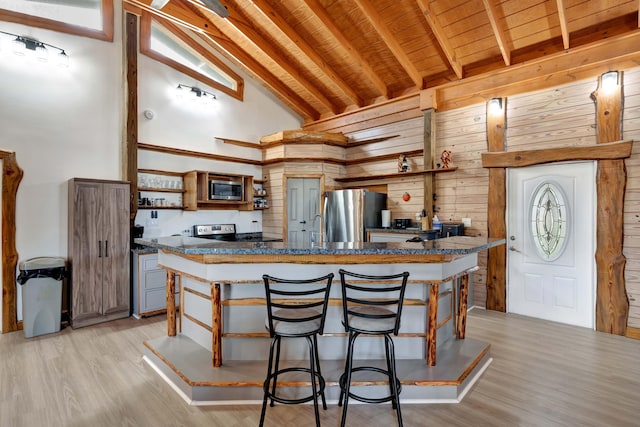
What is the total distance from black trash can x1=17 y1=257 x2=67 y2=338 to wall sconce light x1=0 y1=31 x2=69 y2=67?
2.40 meters

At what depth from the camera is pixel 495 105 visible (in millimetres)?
4441

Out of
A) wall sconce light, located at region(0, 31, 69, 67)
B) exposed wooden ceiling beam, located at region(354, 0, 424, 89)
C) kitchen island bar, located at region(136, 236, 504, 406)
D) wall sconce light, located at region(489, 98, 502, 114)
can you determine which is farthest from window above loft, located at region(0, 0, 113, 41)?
wall sconce light, located at region(489, 98, 502, 114)

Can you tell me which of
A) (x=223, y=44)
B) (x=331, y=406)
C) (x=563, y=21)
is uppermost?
(x=223, y=44)

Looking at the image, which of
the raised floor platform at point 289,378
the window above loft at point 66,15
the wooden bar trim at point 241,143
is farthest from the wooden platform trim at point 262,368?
the window above loft at point 66,15

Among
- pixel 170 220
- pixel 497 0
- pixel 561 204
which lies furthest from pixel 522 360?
pixel 170 220

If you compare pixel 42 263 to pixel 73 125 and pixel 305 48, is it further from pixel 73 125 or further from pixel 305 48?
pixel 305 48

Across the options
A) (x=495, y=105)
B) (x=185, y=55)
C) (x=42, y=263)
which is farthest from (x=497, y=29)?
(x=42, y=263)

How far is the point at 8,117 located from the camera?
3.74 metres

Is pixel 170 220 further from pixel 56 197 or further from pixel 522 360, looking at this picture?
pixel 522 360

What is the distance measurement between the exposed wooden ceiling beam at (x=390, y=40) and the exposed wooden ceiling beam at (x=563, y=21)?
5.85 ft

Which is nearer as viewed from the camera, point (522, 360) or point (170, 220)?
point (522, 360)

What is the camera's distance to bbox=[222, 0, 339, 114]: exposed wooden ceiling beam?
4.85 meters

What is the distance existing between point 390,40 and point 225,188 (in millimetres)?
3355

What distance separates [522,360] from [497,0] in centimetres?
393
